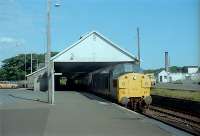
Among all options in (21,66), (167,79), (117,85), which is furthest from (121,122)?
(21,66)

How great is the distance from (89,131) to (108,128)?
1035mm

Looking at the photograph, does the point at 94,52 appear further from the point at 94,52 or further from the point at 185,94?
the point at 185,94

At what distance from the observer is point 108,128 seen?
16.2 meters

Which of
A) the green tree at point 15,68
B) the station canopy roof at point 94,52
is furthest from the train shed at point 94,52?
the green tree at point 15,68

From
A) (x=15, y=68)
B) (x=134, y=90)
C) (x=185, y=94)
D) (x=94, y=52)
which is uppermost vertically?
(x=15, y=68)

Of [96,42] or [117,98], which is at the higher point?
[96,42]

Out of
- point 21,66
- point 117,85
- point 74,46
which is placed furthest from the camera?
point 21,66

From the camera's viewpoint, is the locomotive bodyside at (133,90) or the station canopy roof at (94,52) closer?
the locomotive bodyside at (133,90)

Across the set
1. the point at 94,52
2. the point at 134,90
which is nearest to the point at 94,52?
the point at 94,52

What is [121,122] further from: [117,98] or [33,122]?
[117,98]

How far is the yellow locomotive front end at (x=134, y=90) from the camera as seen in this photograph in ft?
96.2

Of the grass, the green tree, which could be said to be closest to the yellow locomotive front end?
the grass

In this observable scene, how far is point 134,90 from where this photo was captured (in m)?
29.8

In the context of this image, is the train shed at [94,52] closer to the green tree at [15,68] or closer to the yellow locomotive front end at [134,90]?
the yellow locomotive front end at [134,90]
